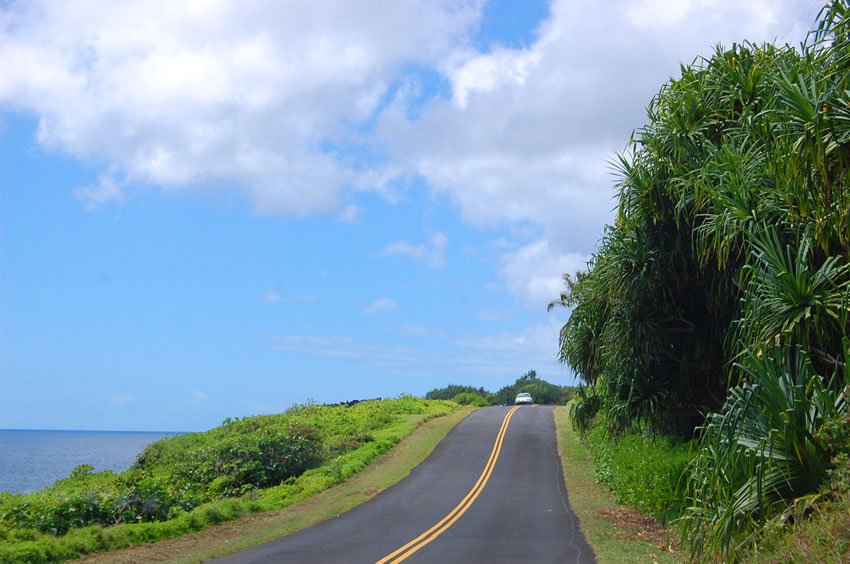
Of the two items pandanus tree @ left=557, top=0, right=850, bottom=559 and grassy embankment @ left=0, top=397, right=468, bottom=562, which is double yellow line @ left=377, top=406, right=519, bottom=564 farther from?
pandanus tree @ left=557, top=0, right=850, bottom=559

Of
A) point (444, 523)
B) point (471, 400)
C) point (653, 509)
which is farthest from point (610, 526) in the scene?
point (471, 400)

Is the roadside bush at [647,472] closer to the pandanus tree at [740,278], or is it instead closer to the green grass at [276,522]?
the pandanus tree at [740,278]

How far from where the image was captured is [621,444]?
26.4 meters

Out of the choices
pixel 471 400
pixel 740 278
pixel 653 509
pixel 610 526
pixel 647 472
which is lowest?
pixel 610 526

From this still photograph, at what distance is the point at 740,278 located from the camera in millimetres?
13805

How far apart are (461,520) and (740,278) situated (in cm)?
981

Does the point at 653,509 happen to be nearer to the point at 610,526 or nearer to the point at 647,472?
the point at 647,472

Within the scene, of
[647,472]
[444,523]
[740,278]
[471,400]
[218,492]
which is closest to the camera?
[740,278]

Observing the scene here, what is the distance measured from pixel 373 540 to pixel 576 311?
14482mm

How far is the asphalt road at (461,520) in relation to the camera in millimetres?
14891

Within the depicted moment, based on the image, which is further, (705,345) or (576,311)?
(576,311)

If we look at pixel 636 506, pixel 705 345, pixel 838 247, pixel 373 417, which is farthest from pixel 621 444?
pixel 373 417

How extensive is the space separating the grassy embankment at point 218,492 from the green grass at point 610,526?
6848 mm

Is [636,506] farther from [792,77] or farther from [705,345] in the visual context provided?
[792,77]
